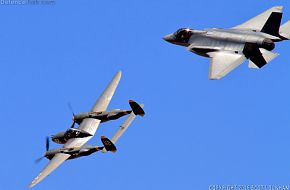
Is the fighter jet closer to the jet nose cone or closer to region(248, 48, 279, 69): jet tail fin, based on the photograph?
region(248, 48, 279, 69): jet tail fin

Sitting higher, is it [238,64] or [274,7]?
[274,7]

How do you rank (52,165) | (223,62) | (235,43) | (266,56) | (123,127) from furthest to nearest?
(123,127)
(235,43)
(52,165)
(223,62)
(266,56)

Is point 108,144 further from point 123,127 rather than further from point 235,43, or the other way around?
point 235,43

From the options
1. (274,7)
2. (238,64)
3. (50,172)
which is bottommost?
(50,172)

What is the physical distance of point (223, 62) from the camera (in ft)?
246

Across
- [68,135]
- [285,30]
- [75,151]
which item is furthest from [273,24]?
[68,135]

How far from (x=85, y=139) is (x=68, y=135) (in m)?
1.91

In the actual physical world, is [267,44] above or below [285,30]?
below

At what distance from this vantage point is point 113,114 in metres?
83.1

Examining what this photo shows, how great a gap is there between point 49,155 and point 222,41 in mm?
21933

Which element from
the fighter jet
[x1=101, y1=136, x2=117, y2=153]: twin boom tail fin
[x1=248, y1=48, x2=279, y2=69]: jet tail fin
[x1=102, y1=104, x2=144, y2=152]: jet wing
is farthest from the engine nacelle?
[x1=248, y1=48, x2=279, y2=69]: jet tail fin

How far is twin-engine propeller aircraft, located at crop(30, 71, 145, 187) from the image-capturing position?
75.6 m

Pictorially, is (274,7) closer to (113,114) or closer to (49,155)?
(113,114)

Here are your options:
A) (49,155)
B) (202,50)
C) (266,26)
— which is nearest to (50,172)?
(49,155)
